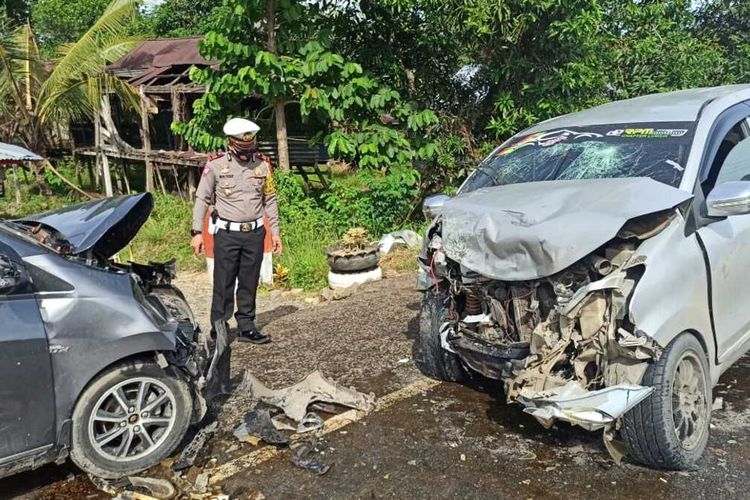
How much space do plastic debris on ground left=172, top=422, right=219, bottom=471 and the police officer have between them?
5.23 feet

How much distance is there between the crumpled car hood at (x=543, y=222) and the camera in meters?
3.18

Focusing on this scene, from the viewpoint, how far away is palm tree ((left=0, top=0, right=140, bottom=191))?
13.6m

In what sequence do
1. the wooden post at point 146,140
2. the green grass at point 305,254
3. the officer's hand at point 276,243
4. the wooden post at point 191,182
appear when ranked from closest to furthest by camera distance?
the officer's hand at point 276,243 → the green grass at point 305,254 → the wooden post at point 191,182 → the wooden post at point 146,140

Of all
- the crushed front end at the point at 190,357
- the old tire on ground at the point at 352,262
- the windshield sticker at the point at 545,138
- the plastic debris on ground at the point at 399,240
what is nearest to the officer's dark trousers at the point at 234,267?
the crushed front end at the point at 190,357

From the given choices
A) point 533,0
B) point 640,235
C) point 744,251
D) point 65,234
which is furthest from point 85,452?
point 533,0

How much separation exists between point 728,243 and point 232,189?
3.68 metres

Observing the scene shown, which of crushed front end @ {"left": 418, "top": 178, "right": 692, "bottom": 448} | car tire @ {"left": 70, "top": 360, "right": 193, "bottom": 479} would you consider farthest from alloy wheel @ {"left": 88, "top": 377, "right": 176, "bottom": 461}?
crushed front end @ {"left": 418, "top": 178, "right": 692, "bottom": 448}

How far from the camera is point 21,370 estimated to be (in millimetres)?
3068

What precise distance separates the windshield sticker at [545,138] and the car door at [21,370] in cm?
327

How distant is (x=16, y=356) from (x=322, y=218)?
6.40 meters

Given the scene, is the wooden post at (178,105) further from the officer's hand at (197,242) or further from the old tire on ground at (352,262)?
the officer's hand at (197,242)

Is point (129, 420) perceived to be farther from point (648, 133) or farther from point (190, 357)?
point (648, 133)

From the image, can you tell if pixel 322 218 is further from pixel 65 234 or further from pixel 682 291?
pixel 682 291

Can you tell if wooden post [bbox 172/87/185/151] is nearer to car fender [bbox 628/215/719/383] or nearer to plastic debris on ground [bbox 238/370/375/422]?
plastic debris on ground [bbox 238/370/375/422]
